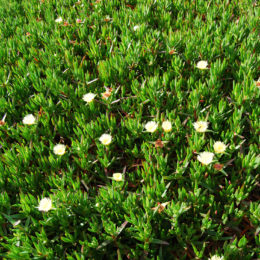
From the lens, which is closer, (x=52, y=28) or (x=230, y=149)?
(x=230, y=149)

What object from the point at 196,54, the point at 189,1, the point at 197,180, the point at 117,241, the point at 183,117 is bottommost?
the point at 117,241

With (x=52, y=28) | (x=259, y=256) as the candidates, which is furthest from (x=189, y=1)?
(x=259, y=256)

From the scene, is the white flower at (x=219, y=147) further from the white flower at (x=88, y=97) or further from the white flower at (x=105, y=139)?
the white flower at (x=88, y=97)

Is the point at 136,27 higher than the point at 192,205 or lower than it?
higher

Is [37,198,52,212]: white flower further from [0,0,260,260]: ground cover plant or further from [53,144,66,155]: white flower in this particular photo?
[53,144,66,155]: white flower

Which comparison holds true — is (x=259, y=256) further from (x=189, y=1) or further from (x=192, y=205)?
(x=189, y=1)

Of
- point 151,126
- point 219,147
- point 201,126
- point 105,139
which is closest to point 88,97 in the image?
point 105,139

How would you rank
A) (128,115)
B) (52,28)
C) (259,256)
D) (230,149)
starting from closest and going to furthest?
(259,256)
(230,149)
(128,115)
(52,28)

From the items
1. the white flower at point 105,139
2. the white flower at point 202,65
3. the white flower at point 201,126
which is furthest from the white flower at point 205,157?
the white flower at point 202,65
